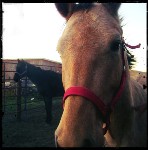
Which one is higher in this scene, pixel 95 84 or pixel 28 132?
pixel 95 84

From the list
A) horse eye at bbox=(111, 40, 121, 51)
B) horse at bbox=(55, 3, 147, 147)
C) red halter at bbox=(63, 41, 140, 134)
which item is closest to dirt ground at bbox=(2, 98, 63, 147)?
horse at bbox=(55, 3, 147, 147)

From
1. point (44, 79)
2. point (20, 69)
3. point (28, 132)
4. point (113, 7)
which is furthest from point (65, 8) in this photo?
point (20, 69)

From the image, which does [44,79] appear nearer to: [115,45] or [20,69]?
[20,69]

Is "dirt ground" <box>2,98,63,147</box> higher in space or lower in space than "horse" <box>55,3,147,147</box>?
lower

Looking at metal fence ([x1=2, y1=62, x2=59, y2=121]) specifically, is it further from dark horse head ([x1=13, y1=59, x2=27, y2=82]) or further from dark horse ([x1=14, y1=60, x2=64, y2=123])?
dark horse ([x1=14, y1=60, x2=64, y2=123])

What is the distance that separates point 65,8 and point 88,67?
709mm

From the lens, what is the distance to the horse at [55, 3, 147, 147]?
145cm

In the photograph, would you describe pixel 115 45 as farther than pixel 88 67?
Yes

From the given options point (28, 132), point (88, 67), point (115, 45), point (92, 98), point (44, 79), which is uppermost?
point (115, 45)

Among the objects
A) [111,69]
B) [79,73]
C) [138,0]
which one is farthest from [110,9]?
[79,73]

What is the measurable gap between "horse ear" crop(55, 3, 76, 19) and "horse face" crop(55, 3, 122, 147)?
5.3 inches

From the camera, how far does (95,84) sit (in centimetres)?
155

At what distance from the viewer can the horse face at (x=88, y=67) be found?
142 centimetres

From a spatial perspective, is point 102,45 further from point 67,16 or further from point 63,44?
point 67,16
